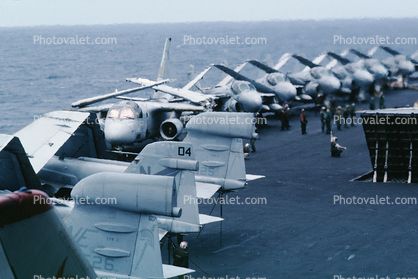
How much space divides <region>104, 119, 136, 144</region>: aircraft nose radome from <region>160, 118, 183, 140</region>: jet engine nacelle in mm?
2671

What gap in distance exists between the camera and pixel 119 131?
86.8ft

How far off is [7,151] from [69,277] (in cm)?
1110

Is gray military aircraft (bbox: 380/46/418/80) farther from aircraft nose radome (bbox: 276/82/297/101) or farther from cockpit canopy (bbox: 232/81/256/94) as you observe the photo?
cockpit canopy (bbox: 232/81/256/94)

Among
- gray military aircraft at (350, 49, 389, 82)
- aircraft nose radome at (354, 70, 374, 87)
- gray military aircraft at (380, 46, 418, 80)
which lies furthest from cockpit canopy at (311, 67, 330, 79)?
gray military aircraft at (380, 46, 418, 80)

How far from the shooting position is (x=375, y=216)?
20.0 m

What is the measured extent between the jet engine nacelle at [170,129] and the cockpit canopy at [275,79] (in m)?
15.6

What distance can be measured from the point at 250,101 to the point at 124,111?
1229cm

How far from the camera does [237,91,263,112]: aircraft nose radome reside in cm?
3644

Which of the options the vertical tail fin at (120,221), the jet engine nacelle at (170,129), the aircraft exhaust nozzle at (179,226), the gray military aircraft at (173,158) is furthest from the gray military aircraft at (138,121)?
the vertical tail fin at (120,221)

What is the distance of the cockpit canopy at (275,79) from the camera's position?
139ft

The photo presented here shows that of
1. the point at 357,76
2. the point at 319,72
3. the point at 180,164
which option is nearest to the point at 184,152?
the point at 180,164

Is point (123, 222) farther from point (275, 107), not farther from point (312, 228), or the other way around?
point (275, 107)

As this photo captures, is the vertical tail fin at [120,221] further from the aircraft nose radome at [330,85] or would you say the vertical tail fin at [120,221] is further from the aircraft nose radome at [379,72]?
the aircraft nose radome at [379,72]

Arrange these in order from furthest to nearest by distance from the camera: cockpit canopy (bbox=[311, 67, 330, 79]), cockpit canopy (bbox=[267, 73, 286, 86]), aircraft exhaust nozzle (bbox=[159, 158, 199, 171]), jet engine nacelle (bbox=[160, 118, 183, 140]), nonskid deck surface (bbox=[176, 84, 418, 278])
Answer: cockpit canopy (bbox=[311, 67, 330, 79]), cockpit canopy (bbox=[267, 73, 286, 86]), jet engine nacelle (bbox=[160, 118, 183, 140]), nonskid deck surface (bbox=[176, 84, 418, 278]), aircraft exhaust nozzle (bbox=[159, 158, 199, 171])
